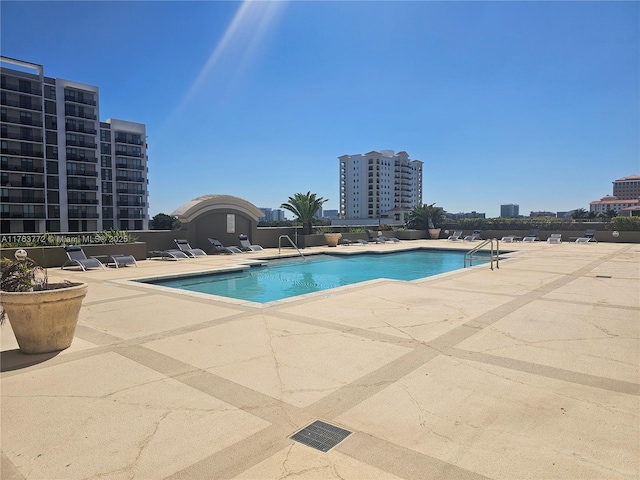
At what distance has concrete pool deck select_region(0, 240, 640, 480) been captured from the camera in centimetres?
295

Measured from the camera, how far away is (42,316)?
5.21 m

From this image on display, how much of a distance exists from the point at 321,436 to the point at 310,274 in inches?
492

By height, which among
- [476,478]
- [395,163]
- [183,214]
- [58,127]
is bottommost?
[476,478]

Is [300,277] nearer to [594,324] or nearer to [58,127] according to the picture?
[594,324]

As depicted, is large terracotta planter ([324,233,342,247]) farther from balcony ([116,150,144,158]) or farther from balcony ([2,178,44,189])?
balcony ([116,150,144,158])

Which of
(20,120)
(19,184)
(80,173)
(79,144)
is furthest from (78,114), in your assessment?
(19,184)

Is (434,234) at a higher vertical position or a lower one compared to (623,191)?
lower

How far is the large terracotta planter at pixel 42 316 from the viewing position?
509 centimetres

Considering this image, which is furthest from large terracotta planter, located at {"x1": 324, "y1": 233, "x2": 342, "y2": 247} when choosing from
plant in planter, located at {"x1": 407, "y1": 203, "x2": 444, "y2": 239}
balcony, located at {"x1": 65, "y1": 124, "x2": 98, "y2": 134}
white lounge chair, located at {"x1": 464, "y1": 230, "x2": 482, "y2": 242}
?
balcony, located at {"x1": 65, "y1": 124, "x2": 98, "y2": 134}

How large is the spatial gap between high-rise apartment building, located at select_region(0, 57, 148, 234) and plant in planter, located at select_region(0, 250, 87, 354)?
6221cm

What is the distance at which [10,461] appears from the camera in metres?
2.97

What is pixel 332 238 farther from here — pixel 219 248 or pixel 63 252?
pixel 63 252

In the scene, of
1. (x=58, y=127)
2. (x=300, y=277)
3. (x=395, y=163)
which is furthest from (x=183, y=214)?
(x=395, y=163)

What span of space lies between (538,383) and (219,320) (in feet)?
16.0
